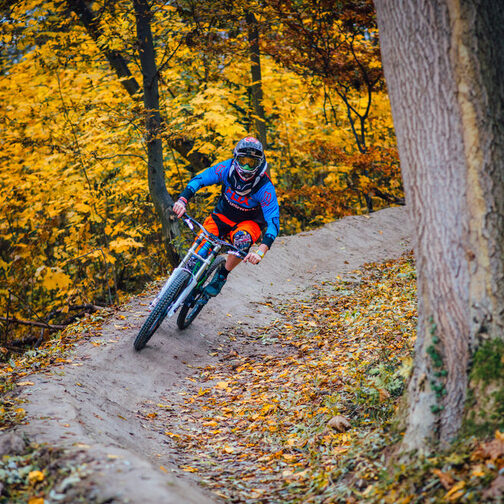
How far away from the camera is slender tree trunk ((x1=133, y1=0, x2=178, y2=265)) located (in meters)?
10.2

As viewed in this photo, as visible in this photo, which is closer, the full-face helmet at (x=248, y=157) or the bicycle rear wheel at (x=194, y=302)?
the full-face helmet at (x=248, y=157)

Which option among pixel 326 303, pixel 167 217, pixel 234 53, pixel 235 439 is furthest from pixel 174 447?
pixel 234 53

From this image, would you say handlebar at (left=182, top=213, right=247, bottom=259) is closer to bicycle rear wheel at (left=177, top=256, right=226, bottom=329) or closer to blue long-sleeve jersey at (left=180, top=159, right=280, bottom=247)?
blue long-sleeve jersey at (left=180, top=159, right=280, bottom=247)

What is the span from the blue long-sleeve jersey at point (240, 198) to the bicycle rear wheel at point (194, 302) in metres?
0.66

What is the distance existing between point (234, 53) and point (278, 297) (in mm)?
5396

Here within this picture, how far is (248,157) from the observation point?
666cm

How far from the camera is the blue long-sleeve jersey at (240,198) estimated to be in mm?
6934

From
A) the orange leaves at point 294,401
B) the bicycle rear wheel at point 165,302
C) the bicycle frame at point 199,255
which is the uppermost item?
the bicycle frame at point 199,255

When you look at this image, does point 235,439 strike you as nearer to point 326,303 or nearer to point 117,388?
point 117,388

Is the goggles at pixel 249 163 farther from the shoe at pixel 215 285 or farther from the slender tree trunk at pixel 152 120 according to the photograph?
the slender tree trunk at pixel 152 120

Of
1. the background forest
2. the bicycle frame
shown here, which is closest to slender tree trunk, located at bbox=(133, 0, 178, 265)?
the background forest

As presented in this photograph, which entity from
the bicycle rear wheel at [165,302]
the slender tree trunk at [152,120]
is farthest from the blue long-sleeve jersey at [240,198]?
the slender tree trunk at [152,120]

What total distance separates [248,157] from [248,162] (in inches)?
2.6

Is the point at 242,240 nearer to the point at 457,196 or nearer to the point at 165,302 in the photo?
the point at 165,302
